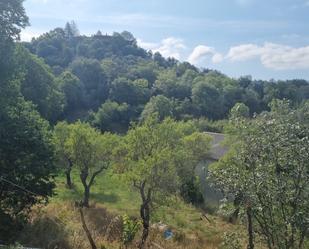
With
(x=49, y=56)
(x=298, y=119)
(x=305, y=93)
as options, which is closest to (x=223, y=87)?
(x=305, y=93)

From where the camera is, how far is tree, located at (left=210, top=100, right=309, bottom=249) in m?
7.44

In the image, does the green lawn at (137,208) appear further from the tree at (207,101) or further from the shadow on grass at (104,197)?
the tree at (207,101)

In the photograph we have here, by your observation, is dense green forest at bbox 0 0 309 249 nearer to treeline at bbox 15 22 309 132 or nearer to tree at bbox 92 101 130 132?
treeline at bbox 15 22 309 132

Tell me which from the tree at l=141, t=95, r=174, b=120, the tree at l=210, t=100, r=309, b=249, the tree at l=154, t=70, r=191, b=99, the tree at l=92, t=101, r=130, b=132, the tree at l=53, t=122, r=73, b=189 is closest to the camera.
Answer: the tree at l=210, t=100, r=309, b=249

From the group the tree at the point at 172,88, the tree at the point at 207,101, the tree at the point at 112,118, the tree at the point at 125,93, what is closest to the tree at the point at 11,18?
the tree at the point at 112,118

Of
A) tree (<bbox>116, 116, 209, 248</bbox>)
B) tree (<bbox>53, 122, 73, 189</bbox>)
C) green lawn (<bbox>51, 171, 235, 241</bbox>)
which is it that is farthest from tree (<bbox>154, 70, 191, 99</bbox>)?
tree (<bbox>116, 116, 209, 248</bbox>)

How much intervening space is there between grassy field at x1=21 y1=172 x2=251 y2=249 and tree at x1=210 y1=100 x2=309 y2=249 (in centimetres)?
303

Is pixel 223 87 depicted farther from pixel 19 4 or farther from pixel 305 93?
pixel 19 4

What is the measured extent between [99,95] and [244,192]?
70.4 m

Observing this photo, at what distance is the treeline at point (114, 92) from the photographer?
1906 inches

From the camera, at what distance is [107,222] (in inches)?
782

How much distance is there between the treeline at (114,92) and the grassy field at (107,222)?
1727cm

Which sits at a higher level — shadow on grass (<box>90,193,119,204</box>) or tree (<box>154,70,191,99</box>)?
tree (<box>154,70,191,99</box>)

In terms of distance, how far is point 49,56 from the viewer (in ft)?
305
